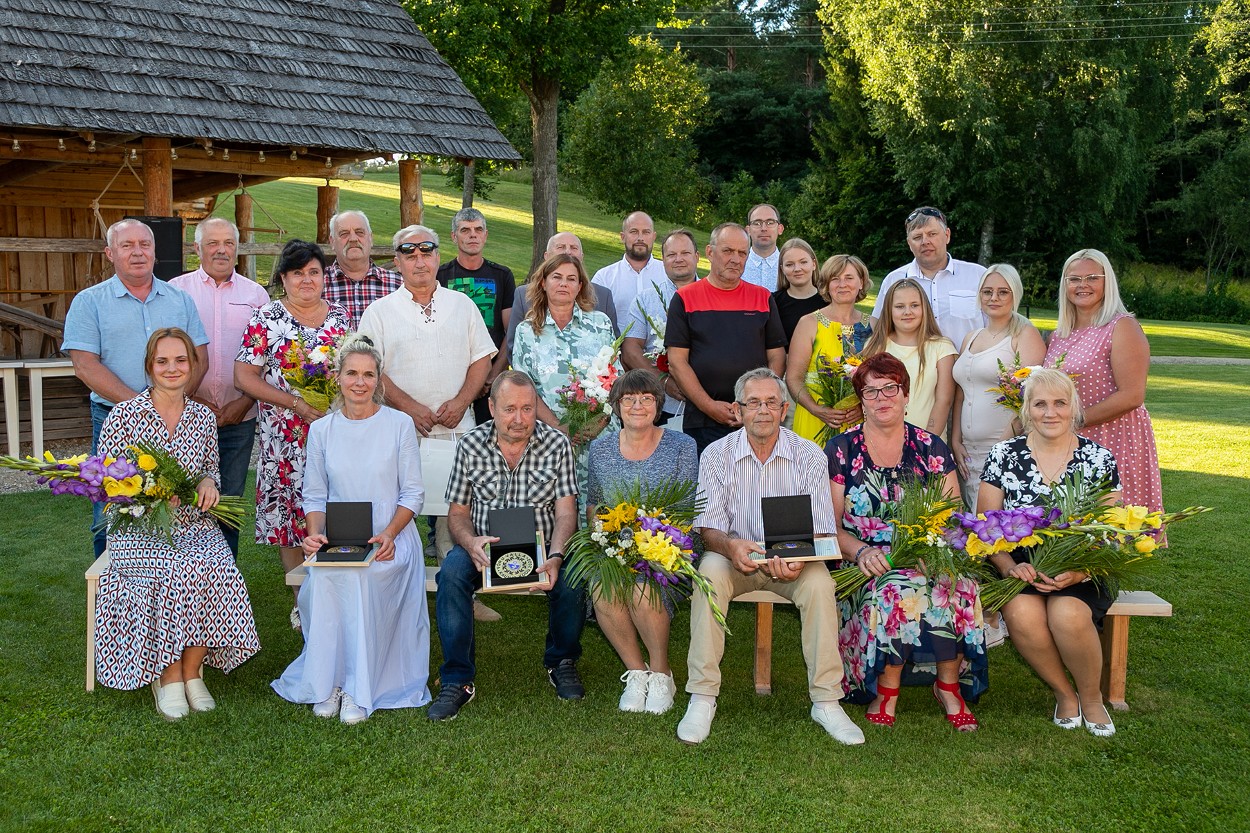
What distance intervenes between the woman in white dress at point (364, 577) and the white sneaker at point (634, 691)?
94cm

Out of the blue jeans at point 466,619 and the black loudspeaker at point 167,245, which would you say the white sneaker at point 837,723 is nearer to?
the blue jeans at point 466,619

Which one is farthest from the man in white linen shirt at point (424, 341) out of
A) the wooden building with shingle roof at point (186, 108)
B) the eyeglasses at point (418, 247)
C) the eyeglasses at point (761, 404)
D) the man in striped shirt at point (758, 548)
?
the wooden building with shingle roof at point (186, 108)

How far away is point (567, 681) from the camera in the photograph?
16.8 feet

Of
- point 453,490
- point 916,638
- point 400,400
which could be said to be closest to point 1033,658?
point 916,638

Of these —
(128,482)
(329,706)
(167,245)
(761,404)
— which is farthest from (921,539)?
(167,245)

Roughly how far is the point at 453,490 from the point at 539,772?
1.49 metres

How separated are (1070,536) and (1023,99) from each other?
103 feet

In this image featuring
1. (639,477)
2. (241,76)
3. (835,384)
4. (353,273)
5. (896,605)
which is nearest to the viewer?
(896,605)

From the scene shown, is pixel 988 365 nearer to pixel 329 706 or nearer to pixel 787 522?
pixel 787 522

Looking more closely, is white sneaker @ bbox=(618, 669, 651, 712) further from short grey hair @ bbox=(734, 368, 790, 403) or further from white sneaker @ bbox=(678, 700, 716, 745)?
short grey hair @ bbox=(734, 368, 790, 403)

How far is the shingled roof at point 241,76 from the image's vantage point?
10.3 m

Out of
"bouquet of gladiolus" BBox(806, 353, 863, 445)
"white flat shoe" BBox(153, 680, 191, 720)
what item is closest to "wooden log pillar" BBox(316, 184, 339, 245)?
"bouquet of gladiolus" BBox(806, 353, 863, 445)

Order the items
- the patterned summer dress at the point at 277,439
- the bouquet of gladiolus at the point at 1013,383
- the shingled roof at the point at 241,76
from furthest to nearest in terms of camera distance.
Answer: the shingled roof at the point at 241,76 < the patterned summer dress at the point at 277,439 < the bouquet of gladiolus at the point at 1013,383

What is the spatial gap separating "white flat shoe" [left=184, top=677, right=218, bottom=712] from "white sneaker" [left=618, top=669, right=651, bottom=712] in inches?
74.6
